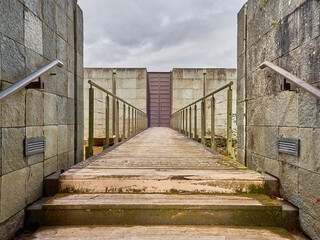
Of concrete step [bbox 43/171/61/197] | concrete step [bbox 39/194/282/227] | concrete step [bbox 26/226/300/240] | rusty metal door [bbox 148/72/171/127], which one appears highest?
rusty metal door [bbox 148/72/171/127]

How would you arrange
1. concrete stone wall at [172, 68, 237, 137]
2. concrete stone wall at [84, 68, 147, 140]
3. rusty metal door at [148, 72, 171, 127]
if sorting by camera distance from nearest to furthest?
1. concrete stone wall at [84, 68, 147, 140]
2. concrete stone wall at [172, 68, 237, 137]
3. rusty metal door at [148, 72, 171, 127]

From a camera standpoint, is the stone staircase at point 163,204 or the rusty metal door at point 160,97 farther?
the rusty metal door at point 160,97

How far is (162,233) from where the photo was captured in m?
1.62

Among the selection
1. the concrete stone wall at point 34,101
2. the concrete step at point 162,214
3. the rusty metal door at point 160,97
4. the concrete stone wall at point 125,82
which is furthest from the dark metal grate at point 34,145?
the rusty metal door at point 160,97

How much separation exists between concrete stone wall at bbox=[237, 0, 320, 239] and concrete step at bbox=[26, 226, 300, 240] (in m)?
0.35

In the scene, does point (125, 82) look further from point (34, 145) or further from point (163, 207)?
point (163, 207)

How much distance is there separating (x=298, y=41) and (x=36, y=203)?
8.65ft

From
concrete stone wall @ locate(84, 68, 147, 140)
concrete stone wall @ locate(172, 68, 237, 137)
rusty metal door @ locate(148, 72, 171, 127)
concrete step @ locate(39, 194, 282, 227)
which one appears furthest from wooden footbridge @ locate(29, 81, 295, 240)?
rusty metal door @ locate(148, 72, 171, 127)

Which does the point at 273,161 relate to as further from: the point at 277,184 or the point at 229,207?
the point at 229,207

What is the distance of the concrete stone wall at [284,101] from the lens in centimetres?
160

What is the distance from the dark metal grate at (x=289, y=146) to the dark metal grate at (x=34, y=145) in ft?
7.37

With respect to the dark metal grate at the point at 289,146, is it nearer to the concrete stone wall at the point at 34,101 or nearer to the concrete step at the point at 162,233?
the concrete step at the point at 162,233

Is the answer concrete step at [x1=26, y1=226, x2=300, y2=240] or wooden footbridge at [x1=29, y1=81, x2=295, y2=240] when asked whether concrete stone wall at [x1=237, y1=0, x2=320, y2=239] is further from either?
concrete step at [x1=26, y1=226, x2=300, y2=240]

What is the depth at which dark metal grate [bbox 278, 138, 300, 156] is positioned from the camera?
1.77 metres
